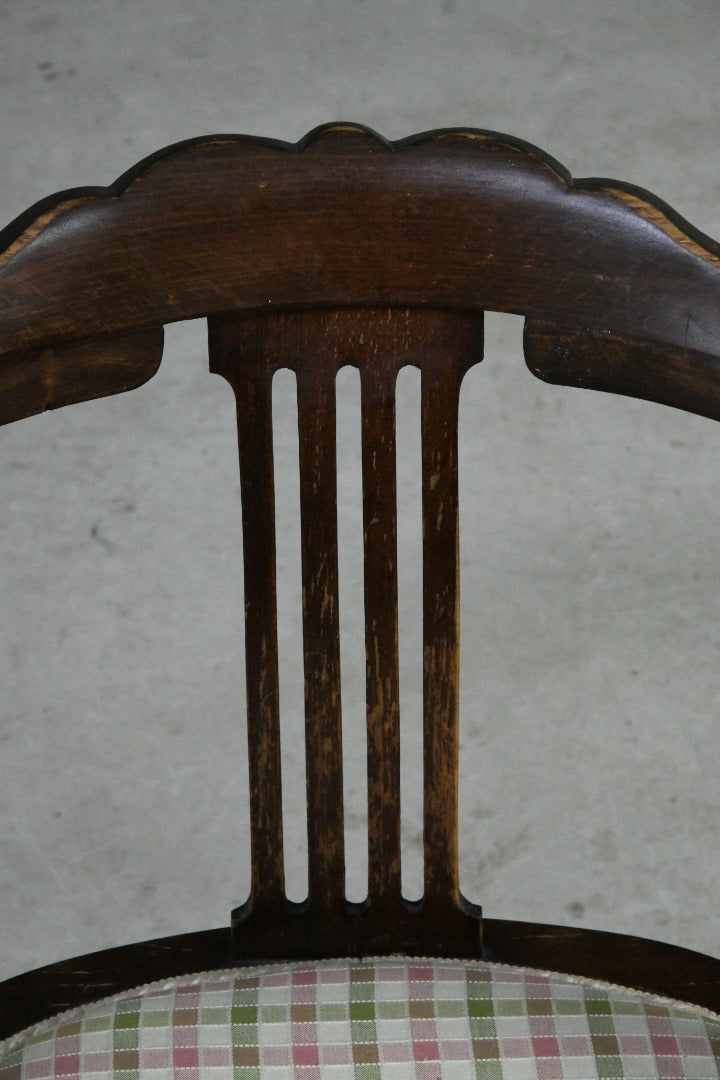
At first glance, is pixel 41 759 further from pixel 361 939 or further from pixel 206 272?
pixel 206 272

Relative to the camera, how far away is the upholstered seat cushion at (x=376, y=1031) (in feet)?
2.07

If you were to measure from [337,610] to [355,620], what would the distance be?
95cm

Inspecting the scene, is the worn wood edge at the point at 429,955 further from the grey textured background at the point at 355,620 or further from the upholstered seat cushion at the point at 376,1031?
the grey textured background at the point at 355,620

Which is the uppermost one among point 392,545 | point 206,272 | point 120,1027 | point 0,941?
point 206,272

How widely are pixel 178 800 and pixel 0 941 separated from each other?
0.20 metres

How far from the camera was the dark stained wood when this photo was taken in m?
0.57

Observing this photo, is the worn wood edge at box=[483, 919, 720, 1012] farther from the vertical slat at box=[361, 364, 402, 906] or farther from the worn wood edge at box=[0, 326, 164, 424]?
the worn wood edge at box=[0, 326, 164, 424]

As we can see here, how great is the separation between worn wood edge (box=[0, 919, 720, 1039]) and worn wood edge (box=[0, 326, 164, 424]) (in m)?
0.25

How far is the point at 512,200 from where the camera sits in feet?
1.90

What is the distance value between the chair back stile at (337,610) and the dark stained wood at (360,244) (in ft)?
0.06

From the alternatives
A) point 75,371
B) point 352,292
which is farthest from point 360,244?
point 75,371

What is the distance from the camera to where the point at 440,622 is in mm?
652

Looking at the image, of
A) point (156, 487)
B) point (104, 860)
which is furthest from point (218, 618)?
point (104, 860)

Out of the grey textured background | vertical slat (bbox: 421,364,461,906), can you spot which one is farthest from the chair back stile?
the grey textured background
